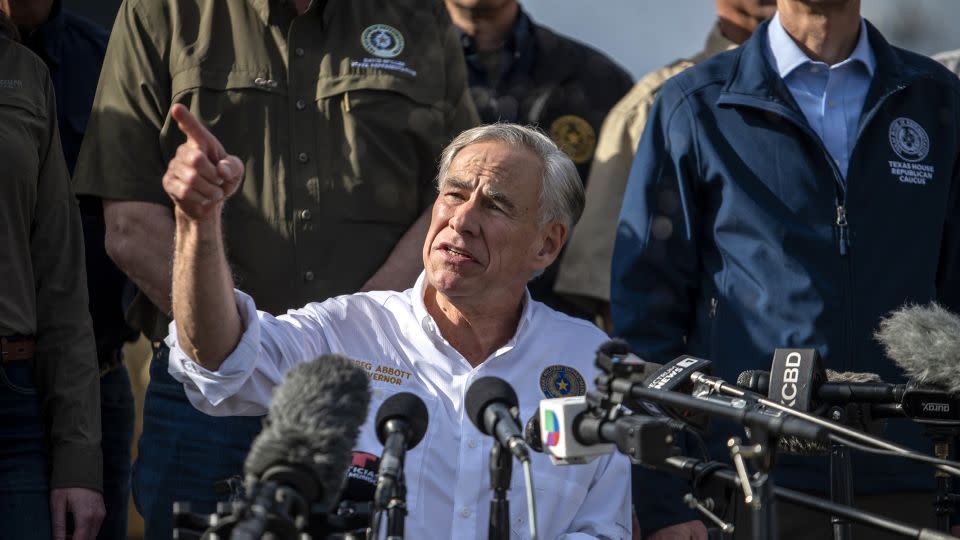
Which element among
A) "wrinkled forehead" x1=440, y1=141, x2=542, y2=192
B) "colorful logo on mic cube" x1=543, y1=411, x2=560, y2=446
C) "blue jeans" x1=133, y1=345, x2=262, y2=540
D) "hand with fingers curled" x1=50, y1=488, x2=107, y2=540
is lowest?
"hand with fingers curled" x1=50, y1=488, x2=107, y2=540

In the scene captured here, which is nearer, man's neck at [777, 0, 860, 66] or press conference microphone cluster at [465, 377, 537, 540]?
press conference microphone cluster at [465, 377, 537, 540]

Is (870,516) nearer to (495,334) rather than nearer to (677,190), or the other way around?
(495,334)

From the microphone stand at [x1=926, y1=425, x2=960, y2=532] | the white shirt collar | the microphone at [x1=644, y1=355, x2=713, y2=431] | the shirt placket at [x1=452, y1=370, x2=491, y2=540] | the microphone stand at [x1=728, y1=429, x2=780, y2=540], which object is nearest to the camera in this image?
the microphone stand at [x1=728, y1=429, x2=780, y2=540]

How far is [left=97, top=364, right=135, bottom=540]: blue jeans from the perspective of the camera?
4711mm

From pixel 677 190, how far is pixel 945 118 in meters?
0.92

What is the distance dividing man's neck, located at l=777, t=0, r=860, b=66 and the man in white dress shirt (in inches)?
39.3

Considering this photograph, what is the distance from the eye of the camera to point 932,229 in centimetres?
457

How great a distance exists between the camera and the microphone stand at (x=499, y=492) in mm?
2852

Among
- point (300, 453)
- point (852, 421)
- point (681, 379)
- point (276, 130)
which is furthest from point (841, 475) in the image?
point (276, 130)

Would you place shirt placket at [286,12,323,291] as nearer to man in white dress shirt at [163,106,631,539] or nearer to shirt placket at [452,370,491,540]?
man in white dress shirt at [163,106,631,539]

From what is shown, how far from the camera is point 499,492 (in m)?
2.88

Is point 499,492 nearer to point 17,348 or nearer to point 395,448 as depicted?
point 395,448

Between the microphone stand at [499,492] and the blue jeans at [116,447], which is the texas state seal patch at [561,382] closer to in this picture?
the microphone stand at [499,492]

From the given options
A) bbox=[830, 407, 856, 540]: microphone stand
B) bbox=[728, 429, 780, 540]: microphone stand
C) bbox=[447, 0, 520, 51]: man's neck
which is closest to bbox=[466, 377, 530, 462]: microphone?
bbox=[728, 429, 780, 540]: microphone stand
